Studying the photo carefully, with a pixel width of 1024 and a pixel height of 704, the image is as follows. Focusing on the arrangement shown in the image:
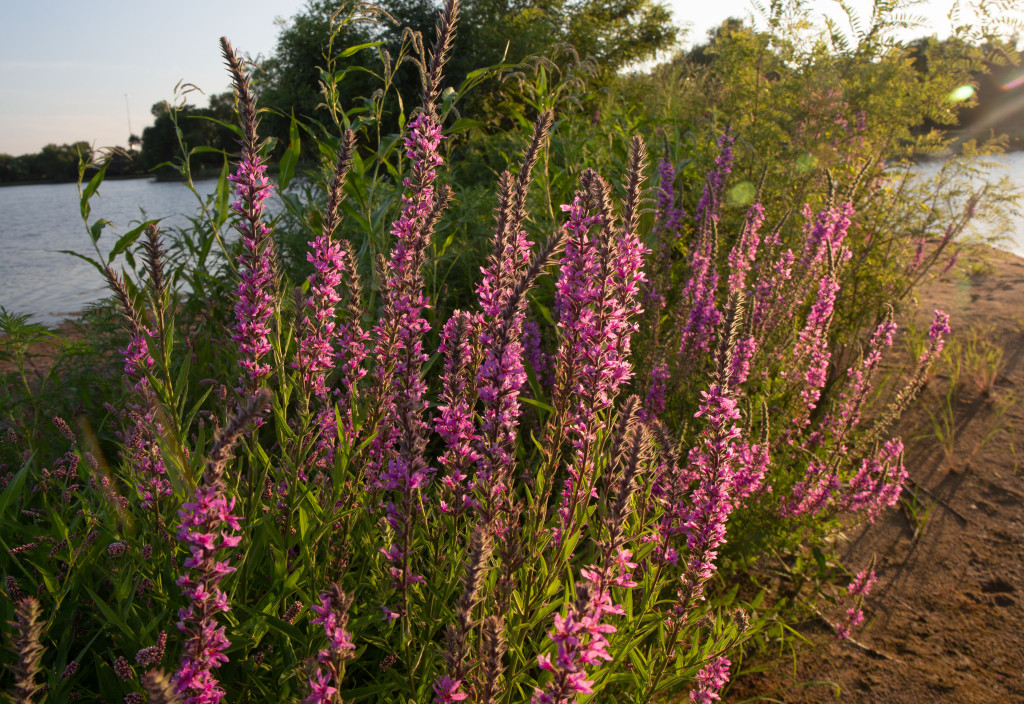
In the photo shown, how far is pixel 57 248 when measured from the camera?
956cm

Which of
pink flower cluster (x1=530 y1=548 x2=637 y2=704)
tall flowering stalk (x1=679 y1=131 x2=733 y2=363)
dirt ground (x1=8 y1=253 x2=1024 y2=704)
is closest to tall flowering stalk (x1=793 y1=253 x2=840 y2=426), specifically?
tall flowering stalk (x1=679 y1=131 x2=733 y2=363)

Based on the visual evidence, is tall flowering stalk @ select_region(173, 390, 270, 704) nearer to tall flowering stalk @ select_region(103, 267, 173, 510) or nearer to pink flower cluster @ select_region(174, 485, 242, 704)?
pink flower cluster @ select_region(174, 485, 242, 704)

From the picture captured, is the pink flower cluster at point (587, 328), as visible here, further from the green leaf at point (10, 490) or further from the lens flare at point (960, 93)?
the lens flare at point (960, 93)

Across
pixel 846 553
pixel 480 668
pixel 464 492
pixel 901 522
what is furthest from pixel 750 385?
pixel 480 668

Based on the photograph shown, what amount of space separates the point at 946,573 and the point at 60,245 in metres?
11.6

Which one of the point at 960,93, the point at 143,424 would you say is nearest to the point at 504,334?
the point at 143,424

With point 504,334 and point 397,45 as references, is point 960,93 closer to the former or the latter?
point 504,334

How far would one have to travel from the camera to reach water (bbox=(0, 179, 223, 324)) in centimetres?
744

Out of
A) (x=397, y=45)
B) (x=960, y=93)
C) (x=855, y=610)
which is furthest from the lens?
(x=397, y=45)

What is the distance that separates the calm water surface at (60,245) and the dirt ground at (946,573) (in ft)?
7.78

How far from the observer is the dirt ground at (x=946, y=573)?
247 centimetres

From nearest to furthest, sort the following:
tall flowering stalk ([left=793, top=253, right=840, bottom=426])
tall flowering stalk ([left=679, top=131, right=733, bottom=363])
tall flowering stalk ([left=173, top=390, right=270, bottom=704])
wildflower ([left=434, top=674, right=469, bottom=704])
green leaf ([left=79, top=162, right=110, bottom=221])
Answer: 1. tall flowering stalk ([left=173, top=390, right=270, bottom=704])
2. wildflower ([left=434, top=674, right=469, bottom=704])
3. green leaf ([left=79, top=162, right=110, bottom=221])
4. tall flowering stalk ([left=679, top=131, right=733, bottom=363])
5. tall flowering stalk ([left=793, top=253, right=840, bottom=426])

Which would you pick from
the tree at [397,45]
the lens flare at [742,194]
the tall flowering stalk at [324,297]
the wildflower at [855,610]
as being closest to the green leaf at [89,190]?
the tall flowering stalk at [324,297]

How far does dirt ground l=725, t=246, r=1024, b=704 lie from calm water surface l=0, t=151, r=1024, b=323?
2372mm
